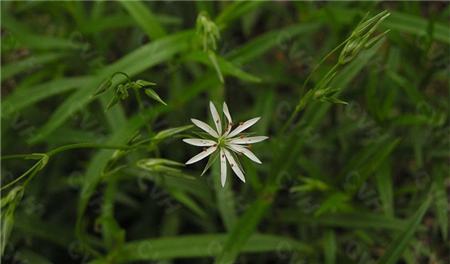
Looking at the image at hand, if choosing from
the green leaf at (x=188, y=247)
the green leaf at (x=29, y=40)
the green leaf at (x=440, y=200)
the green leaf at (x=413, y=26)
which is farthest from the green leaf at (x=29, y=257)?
the green leaf at (x=413, y=26)

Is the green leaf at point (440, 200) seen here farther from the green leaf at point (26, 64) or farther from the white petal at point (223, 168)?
the green leaf at point (26, 64)

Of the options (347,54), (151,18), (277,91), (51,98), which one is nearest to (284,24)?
(277,91)

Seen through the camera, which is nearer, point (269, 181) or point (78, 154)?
point (269, 181)

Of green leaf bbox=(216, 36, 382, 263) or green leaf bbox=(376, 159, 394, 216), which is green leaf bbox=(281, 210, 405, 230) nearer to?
green leaf bbox=(376, 159, 394, 216)

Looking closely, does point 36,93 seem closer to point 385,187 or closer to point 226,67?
point 226,67

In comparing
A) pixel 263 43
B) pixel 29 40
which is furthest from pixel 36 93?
pixel 263 43

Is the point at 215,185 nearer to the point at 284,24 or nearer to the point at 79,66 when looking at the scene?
the point at 79,66

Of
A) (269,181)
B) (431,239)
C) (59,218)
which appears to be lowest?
(431,239)
